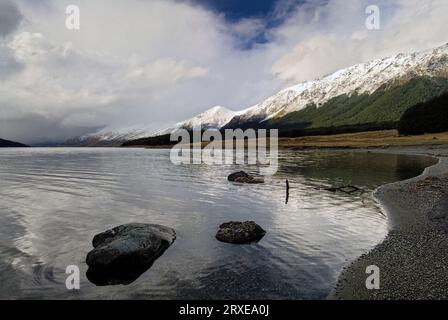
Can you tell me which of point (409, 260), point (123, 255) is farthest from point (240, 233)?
point (409, 260)

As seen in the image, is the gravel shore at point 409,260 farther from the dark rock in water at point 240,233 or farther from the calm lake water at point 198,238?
the dark rock in water at point 240,233

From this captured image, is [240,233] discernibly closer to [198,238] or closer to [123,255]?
[198,238]

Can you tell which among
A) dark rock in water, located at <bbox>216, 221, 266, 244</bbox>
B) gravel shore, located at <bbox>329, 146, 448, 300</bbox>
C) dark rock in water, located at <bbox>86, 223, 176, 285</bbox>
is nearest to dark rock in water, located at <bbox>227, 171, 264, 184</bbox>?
gravel shore, located at <bbox>329, 146, 448, 300</bbox>

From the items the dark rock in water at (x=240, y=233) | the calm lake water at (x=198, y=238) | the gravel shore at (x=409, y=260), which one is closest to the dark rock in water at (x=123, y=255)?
the calm lake water at (x=198, y=238)

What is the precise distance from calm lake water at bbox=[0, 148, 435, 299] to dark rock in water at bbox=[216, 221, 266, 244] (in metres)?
0.64

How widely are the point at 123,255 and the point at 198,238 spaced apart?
7.57 meters

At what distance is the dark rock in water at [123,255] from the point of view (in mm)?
19516

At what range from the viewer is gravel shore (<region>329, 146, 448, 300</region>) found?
1608cm

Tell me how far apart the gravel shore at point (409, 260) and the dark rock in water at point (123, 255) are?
11.0 metres

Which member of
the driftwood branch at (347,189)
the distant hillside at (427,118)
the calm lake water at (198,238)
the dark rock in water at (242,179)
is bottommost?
the calm lake water at (198,238)

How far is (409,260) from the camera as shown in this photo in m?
19.7
